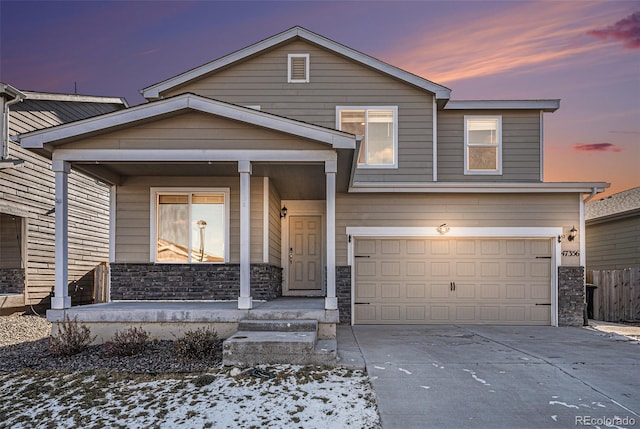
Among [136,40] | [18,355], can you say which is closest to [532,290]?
[18,355]

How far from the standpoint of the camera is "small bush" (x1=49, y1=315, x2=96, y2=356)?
6961 millimetres

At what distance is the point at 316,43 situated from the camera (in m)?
11.9

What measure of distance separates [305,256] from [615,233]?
10667mm

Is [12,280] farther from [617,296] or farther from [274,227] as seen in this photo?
[617,296]

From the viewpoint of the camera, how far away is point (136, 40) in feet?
52.8

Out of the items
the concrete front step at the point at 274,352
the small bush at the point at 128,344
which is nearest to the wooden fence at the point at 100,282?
the small bush at the point at 128,344

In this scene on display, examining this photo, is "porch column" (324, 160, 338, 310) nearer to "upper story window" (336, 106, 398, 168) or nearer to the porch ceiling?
the porch ceiling

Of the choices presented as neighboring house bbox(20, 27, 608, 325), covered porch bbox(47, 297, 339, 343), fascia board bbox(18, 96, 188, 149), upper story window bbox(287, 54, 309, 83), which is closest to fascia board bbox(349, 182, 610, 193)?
neighboring house bbox(20, 27, 608, 325)

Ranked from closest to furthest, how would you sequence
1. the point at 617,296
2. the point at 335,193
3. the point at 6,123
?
the point at 335,193, the point at 6,123, the point at 617,296

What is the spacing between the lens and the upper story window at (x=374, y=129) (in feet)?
38.9

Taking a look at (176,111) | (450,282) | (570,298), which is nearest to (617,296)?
(570,298)

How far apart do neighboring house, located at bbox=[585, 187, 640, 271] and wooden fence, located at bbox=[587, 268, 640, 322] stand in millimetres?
2134

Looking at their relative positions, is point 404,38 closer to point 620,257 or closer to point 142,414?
point 620,257

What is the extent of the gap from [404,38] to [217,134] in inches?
339
